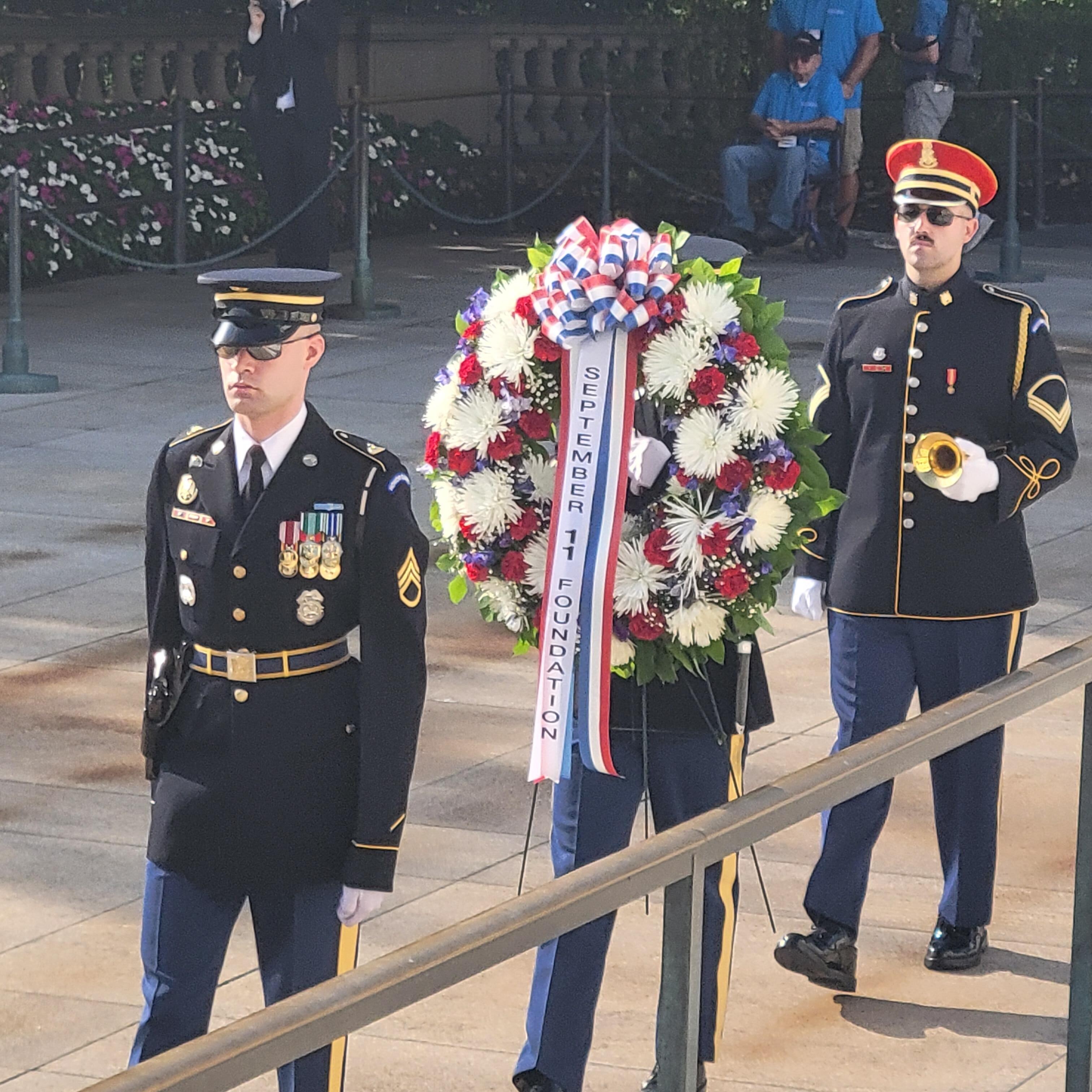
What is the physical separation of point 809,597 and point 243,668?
6.15 ft

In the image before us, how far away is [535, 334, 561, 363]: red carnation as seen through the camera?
453 cm

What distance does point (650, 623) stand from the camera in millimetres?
4484

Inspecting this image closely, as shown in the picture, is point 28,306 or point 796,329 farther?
point 28,306

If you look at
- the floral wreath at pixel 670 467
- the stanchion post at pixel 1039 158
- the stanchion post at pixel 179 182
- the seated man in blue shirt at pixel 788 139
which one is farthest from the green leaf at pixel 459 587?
the stanchion post at pixel 1039 158

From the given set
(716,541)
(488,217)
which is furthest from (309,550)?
(488,217)

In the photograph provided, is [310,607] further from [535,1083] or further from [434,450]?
[535,1083]

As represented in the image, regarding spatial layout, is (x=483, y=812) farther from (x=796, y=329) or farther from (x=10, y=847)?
(x=796, y=329)

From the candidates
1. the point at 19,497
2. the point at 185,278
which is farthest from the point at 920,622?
the point at 185,278

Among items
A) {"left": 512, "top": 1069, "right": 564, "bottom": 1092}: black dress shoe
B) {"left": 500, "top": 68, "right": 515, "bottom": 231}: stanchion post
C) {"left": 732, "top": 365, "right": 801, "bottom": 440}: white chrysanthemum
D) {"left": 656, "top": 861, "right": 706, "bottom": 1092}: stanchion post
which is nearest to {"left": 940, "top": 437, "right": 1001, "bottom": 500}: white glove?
{"left": 732, "top": 365, "right": 801, "bottom": 440}: white chrysanthemum

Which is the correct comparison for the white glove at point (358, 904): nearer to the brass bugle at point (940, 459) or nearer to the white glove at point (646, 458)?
the white glove at point (646, 458)

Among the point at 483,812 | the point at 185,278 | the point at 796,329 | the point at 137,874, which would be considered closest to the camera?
the point at 137,874

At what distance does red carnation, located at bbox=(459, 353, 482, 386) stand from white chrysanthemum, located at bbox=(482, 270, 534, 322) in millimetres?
82

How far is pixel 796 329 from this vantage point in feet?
49.6

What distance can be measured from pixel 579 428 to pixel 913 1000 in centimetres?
→ 163
